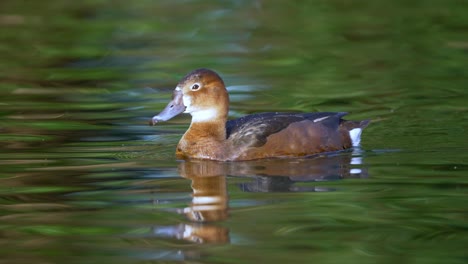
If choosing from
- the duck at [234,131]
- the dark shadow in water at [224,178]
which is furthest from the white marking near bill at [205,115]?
the dark shadow in water at [224,178]

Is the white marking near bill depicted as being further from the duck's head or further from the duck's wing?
the duck's wing

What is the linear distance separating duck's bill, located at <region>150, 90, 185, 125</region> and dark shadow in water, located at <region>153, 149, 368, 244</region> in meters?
0.45

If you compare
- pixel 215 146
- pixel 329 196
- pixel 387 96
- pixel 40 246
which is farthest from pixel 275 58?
pixel 40 246

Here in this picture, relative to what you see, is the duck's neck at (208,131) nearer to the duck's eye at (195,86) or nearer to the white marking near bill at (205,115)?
the white marking near bill at (205,115)

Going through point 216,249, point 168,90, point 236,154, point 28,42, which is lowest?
point 216,249

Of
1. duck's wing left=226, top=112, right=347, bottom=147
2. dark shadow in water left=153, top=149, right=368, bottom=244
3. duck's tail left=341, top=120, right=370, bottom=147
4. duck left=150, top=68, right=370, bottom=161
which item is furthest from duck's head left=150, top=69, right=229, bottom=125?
duck's tail left=341, top=120, right=370, bottom=147

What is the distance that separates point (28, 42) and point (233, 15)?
3792mm

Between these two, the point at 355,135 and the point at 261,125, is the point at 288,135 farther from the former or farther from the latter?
the point at 355,135

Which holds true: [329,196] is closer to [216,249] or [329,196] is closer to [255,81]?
[216,249]

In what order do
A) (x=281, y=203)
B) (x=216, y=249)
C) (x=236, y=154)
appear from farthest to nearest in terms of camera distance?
(x=236, y=154)
(x=281, y=203)
(x=216, y=249)

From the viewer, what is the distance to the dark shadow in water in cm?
733

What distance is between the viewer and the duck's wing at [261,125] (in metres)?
9.84

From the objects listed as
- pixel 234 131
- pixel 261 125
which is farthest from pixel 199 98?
pixel 261 125

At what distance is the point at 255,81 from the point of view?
1370cm
